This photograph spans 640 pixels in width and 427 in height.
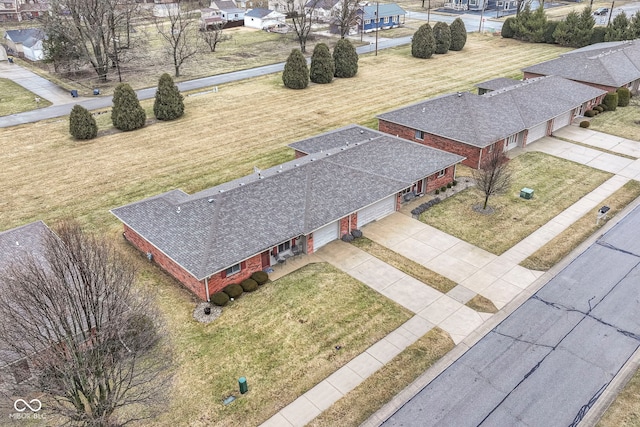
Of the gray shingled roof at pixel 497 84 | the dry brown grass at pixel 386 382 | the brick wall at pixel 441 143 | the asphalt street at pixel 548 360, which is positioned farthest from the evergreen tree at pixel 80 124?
the gray shingled roof at pixel 497 84

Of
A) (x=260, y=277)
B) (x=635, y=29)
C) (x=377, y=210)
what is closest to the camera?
(x=260, y=277)

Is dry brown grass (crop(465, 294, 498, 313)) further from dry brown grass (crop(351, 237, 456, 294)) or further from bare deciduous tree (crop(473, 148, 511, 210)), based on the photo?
bare deciduous tree (crop(473, 148, 511, 210))

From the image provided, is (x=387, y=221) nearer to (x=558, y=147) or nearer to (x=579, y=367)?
(x=579, y=367)

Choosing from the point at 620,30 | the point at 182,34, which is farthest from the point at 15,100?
the point at 620,30

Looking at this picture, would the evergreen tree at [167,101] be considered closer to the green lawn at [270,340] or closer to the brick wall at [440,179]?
the green lawn at [270,340]

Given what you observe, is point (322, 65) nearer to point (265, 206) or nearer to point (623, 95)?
point (623, 95)

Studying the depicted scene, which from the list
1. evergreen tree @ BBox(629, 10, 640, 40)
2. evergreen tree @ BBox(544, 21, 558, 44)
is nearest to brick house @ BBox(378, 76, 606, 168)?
evergreen tree @ BBox(629, 10, 640, 40)

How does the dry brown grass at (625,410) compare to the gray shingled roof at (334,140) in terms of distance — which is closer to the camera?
the dry brown grass at (625,410)
